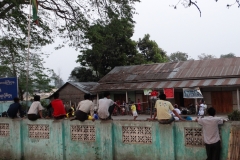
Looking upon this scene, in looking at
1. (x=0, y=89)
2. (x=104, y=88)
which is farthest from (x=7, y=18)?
(x=104, y=88)

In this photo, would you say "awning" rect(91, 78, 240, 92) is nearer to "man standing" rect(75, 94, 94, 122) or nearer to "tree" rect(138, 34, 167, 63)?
"tree" rect(138, 34, 167, 63)

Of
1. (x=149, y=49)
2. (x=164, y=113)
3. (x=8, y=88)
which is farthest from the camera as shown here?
(x=149, y=49)

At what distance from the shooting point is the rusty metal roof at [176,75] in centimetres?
2584

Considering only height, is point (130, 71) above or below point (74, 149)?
above

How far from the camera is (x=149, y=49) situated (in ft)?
132

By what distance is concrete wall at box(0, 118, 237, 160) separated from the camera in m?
7.23

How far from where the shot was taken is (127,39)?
36.5 meters

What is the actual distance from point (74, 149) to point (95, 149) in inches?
25.9

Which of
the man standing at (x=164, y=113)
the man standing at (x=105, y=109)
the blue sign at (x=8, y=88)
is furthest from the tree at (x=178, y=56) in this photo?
the man standing at (x=164, y=113)

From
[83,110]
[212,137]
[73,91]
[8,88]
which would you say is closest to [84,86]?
[73,91]

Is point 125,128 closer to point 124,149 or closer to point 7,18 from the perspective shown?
point 124,149

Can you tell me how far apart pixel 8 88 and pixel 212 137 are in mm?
8586

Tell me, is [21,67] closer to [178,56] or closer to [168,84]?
[168,84]

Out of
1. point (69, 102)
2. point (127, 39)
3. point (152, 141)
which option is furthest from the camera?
point (127, 39)
